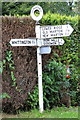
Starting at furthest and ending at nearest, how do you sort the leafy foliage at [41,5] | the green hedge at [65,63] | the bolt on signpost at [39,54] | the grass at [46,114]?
1. the leafy foliage at [41,5]
2. the green hedge at [65,63]
3. the bolt on signpost at [39,54]
4. the grass at [46,114]

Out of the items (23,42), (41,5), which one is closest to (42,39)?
(23,42)

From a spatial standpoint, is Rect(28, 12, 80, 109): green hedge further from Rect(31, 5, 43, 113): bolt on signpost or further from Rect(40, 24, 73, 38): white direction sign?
Rect(40, 24, 73, 38): white direction sign

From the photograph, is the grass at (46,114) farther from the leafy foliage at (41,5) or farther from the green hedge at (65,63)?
the leafy foliage at (41,5)

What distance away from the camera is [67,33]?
16.4 feet

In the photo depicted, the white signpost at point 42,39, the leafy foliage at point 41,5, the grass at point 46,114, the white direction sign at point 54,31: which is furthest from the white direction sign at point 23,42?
the leafy foliage at point 41,5

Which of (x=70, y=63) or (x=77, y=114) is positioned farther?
(x=70, y=63)

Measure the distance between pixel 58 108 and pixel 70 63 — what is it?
1407 mm

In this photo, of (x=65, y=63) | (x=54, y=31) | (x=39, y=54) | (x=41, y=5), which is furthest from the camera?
(x=41, y=5)

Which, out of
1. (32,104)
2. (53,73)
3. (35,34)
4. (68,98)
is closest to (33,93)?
(32,104)

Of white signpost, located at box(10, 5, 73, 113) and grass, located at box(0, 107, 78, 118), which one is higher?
white signpost, located at box(10, 5, 73, 113)

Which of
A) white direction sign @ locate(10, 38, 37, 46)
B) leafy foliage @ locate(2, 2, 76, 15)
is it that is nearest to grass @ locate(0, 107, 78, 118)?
white direction sign @ locate(10, 38, 37, 46)

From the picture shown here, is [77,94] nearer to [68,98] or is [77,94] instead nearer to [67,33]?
[68,98]

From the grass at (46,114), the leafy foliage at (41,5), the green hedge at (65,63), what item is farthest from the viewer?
the leafy foliage at (41,5)

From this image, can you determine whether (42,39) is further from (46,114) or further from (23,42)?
(46,114)
